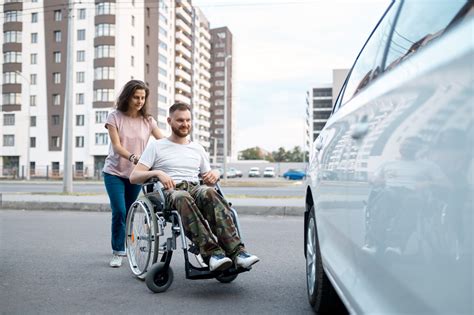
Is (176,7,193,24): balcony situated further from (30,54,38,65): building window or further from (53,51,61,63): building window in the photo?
(30,54,38,65): building window

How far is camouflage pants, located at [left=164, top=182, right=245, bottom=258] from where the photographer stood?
3.45 meters

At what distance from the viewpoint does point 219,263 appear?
3.32 m

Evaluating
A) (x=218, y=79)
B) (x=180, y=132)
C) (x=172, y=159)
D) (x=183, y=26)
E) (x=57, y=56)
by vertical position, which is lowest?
(x=172, y=159)

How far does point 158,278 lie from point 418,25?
2.70 metres

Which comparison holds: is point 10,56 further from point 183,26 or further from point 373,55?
point 183,26

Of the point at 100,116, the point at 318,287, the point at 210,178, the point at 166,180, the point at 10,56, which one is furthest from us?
the point at 100,116

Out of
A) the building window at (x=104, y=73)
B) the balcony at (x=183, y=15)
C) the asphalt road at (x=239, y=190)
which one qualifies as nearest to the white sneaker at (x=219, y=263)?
the asphalt road at (x=239, y=190)

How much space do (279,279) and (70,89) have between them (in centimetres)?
1257

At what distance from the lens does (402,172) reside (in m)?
1.45

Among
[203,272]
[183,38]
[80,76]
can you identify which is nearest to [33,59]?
[80,76]

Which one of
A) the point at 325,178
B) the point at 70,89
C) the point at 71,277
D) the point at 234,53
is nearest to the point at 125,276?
the point at 71,277

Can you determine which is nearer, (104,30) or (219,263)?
(219,263)

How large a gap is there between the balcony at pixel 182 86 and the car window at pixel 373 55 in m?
76.6

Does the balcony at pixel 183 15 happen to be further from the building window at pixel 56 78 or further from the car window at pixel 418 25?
the car window at pixel 418 25
